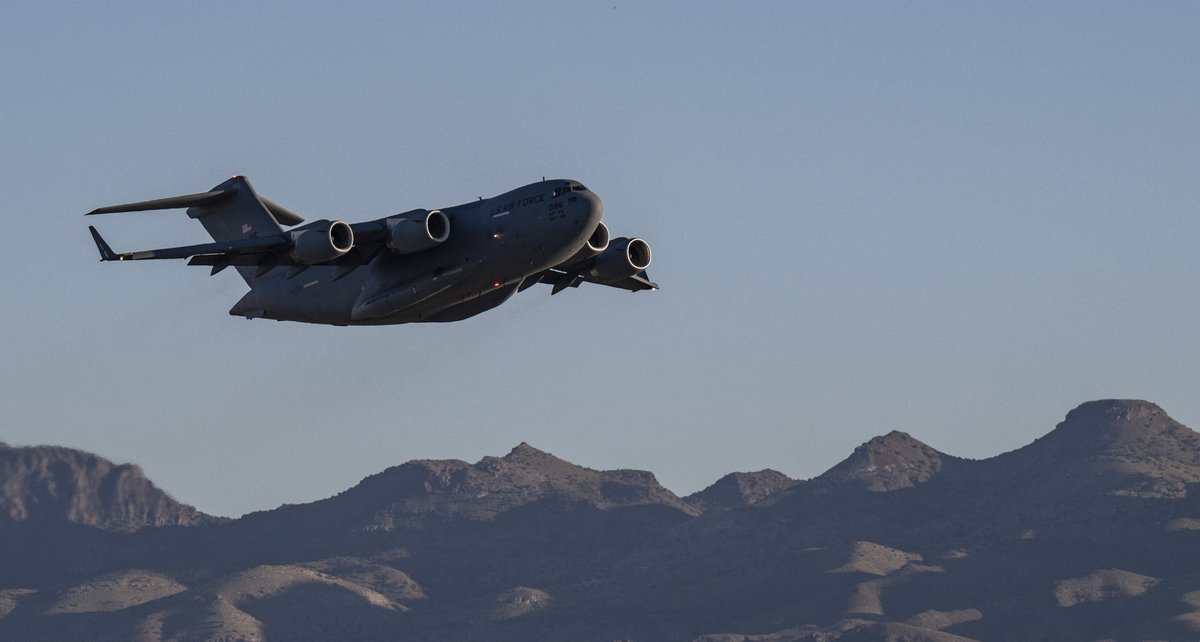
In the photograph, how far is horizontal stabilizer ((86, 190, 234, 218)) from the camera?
58.1 meters

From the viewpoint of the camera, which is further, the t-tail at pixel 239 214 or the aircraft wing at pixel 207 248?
the t-tail at pixel 239 214

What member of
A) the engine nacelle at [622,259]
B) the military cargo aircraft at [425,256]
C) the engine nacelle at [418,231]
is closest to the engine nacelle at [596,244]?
the military cargo aircraft at [425,256]

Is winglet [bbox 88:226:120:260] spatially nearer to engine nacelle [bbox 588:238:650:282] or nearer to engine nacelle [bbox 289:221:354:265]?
engine nacelle [bbox 289:221:354:265]

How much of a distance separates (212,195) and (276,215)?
2279mm

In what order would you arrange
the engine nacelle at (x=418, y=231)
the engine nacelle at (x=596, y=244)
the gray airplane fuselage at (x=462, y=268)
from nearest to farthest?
the gray airplane fuselage at (x=462, y=268) < the engine nacelle at (x=418, y=231) < the engine nacelle at (x=596, y=244)

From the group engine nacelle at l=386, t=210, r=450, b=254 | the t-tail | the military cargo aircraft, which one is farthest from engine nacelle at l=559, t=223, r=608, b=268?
the t-tail

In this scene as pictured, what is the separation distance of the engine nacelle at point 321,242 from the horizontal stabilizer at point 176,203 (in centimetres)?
590

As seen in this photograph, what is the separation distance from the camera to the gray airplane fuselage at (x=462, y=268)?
5444 cm

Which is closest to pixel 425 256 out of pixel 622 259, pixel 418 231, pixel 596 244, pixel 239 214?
pixel 418 231

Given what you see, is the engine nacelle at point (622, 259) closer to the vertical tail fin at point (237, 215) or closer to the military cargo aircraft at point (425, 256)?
the military cargo aircraft at point (425, 256)

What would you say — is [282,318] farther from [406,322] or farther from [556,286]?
[556,286]

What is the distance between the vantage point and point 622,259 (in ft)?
198

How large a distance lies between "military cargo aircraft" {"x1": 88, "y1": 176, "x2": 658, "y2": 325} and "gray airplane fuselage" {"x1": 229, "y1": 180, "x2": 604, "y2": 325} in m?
0.03

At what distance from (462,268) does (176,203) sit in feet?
36.1
